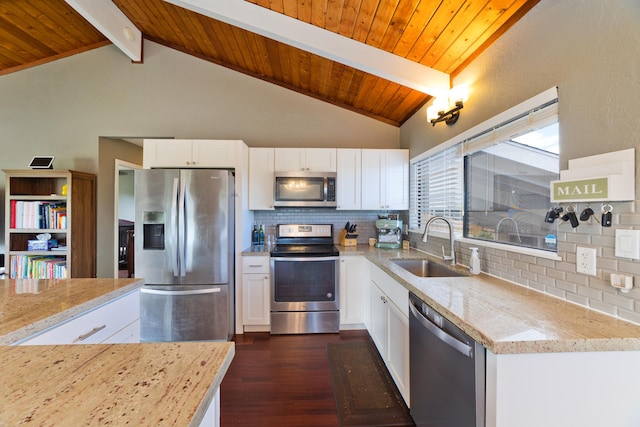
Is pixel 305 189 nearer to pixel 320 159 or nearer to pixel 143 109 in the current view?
pixel 320 159

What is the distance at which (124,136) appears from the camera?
341 cm

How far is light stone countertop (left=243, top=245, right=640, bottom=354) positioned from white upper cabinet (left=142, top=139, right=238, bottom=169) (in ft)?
7.69

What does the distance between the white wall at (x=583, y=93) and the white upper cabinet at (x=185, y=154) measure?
2567 millimetres

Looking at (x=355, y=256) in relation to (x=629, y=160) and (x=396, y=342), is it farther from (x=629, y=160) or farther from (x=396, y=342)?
(x=629, y=160)

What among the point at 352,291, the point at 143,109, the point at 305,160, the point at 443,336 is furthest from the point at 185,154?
the point at 443,336

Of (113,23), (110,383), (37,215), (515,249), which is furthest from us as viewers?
(37,215)

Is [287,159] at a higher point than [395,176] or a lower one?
higher

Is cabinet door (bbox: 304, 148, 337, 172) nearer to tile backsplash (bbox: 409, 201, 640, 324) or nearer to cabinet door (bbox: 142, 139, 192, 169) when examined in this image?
cabinet door (bbox: 142, 139, 192, 169)

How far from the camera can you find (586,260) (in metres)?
1.16

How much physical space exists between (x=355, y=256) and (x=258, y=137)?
78.1 inches

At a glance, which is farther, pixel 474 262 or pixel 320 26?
pixel 320 26

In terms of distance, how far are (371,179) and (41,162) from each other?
388cm

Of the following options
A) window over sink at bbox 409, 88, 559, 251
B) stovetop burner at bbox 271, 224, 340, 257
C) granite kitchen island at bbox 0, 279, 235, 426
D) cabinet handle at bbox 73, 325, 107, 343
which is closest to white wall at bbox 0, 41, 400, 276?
stovetop burner at bbox 271, 224, 340, 257

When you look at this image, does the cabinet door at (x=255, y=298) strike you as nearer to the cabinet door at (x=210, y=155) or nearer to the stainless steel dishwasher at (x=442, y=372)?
the cabinet door at (x=210, y=155)
